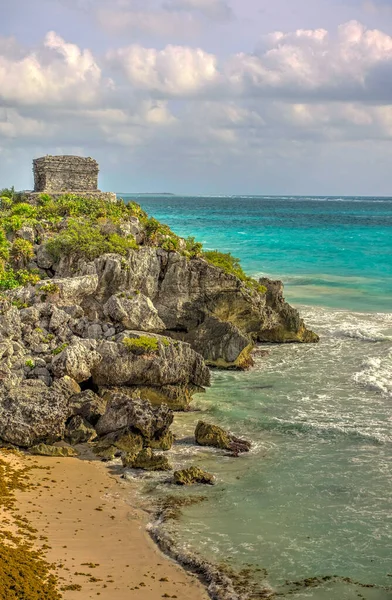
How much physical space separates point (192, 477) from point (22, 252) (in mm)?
15694

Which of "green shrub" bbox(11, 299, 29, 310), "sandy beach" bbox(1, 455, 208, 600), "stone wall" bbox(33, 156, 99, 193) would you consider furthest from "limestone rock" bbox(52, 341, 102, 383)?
"stone wall" bbox(33, 156, 99, 193)

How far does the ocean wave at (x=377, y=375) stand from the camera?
2591 cm

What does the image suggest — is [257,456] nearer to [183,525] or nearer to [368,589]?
[183,525]

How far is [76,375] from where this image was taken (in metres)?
23.2

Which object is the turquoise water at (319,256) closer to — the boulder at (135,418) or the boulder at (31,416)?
the boulder at (135,418)

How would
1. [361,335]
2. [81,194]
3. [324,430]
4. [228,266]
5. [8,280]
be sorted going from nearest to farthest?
[324,430] → [8,280] → [228,266] → [361,335] → [81,194]

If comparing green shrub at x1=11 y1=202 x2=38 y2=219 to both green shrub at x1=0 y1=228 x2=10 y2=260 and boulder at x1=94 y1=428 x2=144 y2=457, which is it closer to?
green shrub at x1=0 y1=228 x2=10 y2=260

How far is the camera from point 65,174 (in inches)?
1522

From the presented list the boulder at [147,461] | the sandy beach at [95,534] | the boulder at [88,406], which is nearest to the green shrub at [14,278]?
the boulder at [88,406]

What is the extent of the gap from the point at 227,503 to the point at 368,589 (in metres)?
4.20

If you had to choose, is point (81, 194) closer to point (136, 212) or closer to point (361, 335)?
point (136, 212)

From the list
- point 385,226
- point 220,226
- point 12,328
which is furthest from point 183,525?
point 385,226

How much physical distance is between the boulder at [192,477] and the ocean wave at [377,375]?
9.81m

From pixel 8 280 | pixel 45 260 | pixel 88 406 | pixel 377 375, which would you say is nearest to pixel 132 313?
pixel 8 280
